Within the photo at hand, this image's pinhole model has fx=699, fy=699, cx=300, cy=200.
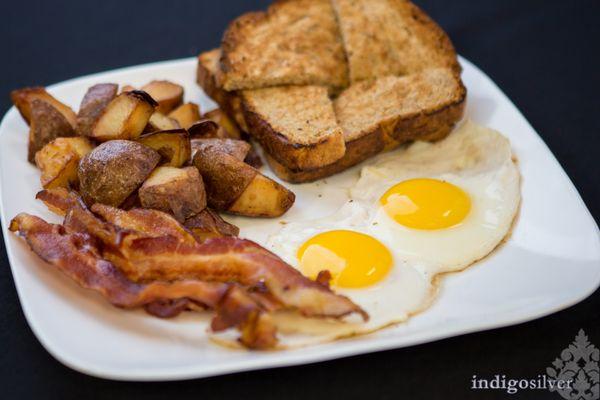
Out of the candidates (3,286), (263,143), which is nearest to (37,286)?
(3,286)

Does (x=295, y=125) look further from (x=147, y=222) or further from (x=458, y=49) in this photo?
(x=458, y=49)

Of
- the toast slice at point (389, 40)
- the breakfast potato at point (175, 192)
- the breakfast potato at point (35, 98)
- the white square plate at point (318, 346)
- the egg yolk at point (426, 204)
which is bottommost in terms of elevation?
the white square plate at point (318, 346)

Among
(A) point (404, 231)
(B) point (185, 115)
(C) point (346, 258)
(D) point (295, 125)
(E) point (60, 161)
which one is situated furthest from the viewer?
(B) point (185, 115)

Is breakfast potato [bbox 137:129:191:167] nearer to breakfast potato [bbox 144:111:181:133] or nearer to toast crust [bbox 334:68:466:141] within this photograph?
breakfast potato [bbox 144:111:181:133]

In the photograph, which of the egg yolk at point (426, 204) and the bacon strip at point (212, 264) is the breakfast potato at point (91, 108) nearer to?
the bacon strip at point (212, 264)

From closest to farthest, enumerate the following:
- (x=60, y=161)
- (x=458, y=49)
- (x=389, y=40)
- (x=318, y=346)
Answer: (x=318, y=346) < (x=60, y=161) < (x=389, y=40) < (x=458, y=49)

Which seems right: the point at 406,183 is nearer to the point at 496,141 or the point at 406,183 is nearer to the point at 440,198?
the point at 440,198

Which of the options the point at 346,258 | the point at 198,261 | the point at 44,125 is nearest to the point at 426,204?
the point at 346,258

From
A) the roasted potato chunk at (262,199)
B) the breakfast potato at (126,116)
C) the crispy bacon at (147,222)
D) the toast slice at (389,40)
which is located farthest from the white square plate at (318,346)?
the toast slice at (389,40)
